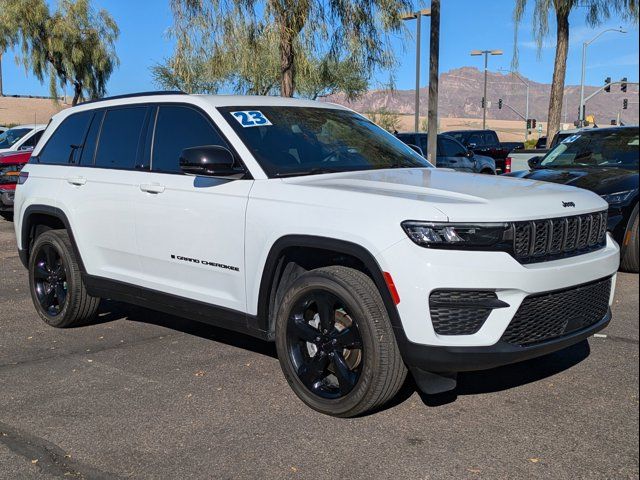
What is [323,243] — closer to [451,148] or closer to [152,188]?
[152,188]

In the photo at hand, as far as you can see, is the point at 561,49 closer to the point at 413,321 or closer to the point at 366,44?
the point at 366,44

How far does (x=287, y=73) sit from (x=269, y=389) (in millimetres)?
8421

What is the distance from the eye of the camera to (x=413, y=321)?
3578 millimetres

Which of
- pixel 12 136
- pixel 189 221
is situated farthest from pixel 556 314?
pixel 12 136

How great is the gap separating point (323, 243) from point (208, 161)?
0.97m

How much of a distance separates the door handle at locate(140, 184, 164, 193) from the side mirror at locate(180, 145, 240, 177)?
0.49 meters

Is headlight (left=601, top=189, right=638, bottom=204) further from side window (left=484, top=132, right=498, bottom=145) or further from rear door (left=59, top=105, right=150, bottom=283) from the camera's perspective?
side window (left=484, top=132, right=498, bottom=145)

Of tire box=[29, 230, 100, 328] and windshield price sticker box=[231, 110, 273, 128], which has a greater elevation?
windshield price sticker box=[231, 110, 273, 128]

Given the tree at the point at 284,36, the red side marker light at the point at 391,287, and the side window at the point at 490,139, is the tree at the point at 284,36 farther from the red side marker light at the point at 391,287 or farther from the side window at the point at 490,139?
the side window at the point at 490,139

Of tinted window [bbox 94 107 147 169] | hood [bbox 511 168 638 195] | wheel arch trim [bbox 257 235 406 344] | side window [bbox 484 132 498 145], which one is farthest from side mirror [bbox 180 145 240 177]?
side window [bbox 484 132 498 145]

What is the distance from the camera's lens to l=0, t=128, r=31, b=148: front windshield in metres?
16.2

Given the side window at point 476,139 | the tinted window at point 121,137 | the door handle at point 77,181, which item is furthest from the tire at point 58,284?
the side window at point 476,139

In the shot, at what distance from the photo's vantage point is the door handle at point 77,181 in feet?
18.7

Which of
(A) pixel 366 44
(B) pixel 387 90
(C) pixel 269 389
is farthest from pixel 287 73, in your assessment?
(C) pixel 269 389
